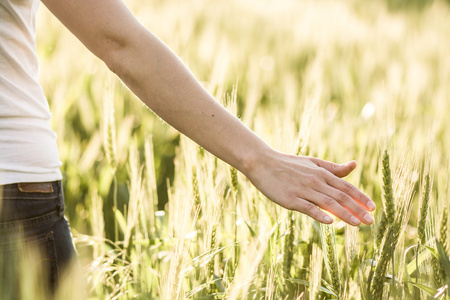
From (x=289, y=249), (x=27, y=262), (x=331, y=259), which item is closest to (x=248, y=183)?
(x=289, y=249)

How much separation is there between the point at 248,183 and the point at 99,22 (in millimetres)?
677

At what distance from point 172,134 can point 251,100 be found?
399 millimetres

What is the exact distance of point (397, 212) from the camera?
0.90 metres

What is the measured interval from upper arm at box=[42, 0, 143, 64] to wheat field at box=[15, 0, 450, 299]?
31cm

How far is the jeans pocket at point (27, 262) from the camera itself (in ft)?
2.41

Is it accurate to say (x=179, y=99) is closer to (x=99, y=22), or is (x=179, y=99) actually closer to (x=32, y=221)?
(x=99, y=22)

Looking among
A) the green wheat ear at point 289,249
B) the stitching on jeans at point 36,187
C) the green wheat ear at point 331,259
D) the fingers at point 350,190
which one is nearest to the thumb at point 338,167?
the fingers at point 350,190

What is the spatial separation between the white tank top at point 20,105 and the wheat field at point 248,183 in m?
0.15

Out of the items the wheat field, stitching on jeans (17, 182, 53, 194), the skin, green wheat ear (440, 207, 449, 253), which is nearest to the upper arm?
the skin

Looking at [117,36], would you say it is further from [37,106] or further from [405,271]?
[405,271]

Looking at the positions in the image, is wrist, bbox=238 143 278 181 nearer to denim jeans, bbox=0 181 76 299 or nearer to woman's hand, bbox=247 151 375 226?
woman's hand, bbox=247 151 375 226

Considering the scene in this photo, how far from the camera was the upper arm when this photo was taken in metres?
0.71

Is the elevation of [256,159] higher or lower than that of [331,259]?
higher

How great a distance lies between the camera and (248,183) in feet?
4.33
